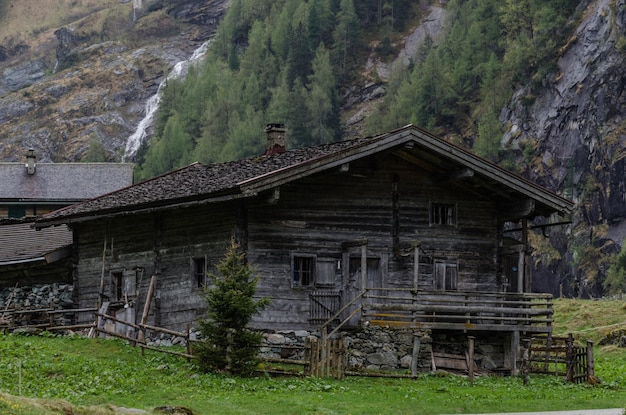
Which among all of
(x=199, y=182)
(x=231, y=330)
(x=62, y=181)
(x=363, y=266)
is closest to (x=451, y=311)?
(x=363, y=266)

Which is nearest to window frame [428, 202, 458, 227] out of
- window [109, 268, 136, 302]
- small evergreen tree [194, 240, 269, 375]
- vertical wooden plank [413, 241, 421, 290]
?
vertical wooden plank [413, 241, 421, 290]

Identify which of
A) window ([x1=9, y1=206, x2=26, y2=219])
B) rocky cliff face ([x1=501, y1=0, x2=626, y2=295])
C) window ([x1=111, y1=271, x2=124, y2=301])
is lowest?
window ([x1=111, y1=271, x2=124, y2=301])

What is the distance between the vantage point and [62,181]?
71.3m

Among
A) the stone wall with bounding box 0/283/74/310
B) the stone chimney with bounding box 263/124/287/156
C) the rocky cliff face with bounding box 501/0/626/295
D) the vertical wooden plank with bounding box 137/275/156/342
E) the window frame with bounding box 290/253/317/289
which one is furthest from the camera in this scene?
the rocky cliff face with bounding box 501/0/626/295

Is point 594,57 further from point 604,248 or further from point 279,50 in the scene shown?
point 279,50

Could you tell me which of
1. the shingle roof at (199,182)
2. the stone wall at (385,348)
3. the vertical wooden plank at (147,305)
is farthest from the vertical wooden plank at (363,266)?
the vertical wooden plank at (147,305)

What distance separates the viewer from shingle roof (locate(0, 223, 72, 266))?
41.5m

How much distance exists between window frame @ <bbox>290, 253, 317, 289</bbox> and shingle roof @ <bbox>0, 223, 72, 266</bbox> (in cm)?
1063

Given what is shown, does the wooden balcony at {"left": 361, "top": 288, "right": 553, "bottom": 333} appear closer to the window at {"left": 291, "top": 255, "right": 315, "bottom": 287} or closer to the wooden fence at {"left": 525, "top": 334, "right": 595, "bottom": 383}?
the wooden fence at {"left": 525, "top": 334, "right": 595, "bottom": 383}

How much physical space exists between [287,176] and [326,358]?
5838 mm

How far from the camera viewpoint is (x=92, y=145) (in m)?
176

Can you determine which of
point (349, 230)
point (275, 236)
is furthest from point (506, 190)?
point (275, 236)

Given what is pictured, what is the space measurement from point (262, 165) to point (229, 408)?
43.3ft

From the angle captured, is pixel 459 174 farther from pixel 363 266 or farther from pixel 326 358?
pixel 326 358
